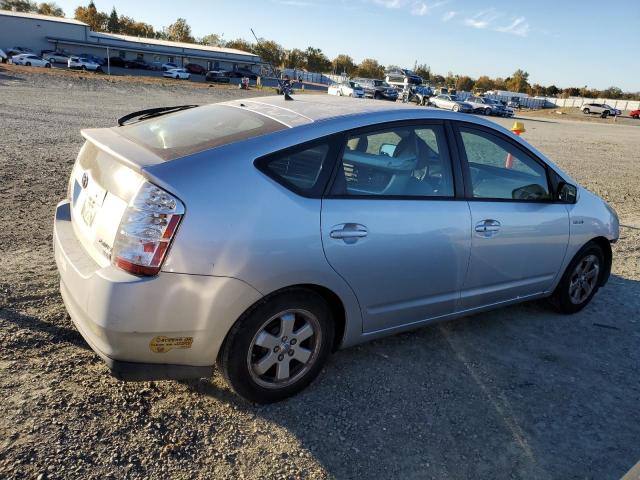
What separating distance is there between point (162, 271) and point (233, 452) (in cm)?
99

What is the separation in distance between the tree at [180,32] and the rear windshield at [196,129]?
392 ft

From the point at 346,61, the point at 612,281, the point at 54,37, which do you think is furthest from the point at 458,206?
the point at 346,61

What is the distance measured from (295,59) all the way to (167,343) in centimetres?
11142

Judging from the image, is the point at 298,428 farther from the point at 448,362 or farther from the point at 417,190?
the point at 417,190

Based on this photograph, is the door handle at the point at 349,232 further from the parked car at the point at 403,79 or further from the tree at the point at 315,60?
the tree at the point at 315,60

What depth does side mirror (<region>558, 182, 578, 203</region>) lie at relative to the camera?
4262 millimetres

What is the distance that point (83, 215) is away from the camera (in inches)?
Answer: 119

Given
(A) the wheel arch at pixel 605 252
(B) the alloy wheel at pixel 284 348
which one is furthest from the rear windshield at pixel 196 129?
(A) the wheel arch at pixel 605 252

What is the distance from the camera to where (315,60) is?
367 ft

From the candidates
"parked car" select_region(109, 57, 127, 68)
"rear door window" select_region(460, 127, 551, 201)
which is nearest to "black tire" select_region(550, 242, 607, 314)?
"rear door window" select_region(460, 127, 551, 201)

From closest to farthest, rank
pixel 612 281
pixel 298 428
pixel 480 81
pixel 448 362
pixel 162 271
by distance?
pixel 162 271 < pixel 298 428 < pixel 448 362 < pixel 612 281 < pixel 480 81

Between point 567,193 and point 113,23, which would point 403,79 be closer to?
point 567,193

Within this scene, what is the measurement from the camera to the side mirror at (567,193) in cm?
426

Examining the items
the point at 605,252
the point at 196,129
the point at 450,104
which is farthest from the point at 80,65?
the point at 605,252
